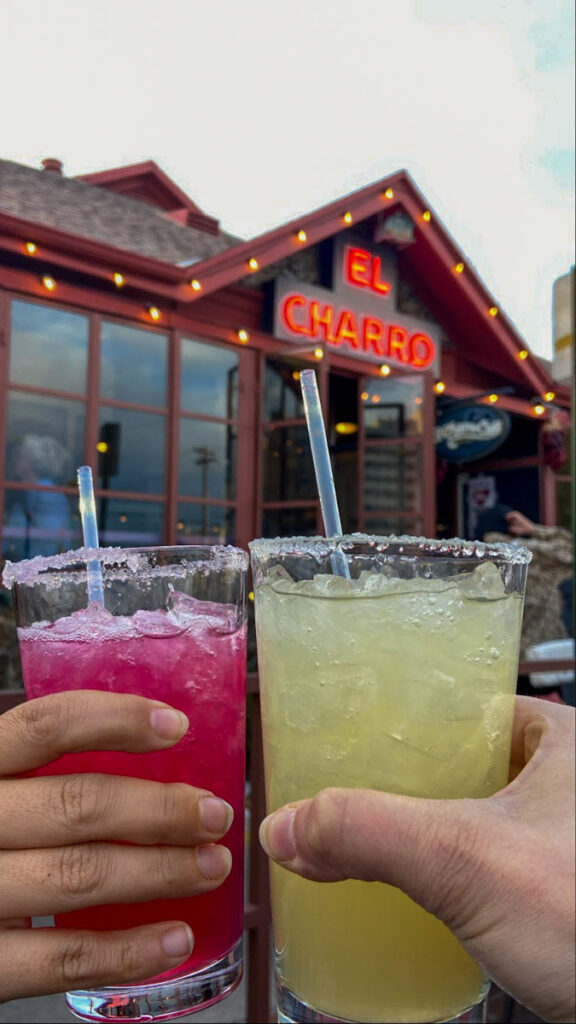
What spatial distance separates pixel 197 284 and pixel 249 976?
4.88 meters

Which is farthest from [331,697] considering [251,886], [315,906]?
[251,886]

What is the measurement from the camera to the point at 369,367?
7.42 metres

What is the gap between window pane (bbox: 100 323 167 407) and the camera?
586cm

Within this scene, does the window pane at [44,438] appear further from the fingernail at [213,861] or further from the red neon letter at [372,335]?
the fingernail at [213,861]

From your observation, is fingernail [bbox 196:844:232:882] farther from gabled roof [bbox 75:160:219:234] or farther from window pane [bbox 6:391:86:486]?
gabled roof [bbox 75:160:219:234]

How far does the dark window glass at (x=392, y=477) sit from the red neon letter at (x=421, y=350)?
3.56ft

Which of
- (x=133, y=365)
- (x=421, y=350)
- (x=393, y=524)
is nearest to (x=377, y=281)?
(x=421, y=350)

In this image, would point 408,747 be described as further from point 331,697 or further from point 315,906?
point 315,906

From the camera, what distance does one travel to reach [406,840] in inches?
31.4

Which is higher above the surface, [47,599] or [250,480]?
[250,480]

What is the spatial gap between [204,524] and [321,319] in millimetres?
2282

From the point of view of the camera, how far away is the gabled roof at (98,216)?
18.5ft

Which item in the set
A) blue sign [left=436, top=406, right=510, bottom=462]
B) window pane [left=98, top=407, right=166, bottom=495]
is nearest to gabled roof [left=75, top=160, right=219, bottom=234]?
window pane [left=98, top=407, right=166, bottom=495]

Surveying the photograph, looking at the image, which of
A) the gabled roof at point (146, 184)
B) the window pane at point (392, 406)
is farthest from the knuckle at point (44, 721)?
the gabled roof at point (146, 184)
